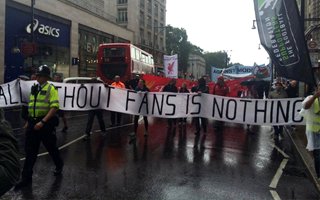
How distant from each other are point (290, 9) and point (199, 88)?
7.11 m

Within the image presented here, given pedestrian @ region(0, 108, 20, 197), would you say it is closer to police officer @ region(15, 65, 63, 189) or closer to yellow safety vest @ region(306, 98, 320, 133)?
police officer @ region(15, 65, 63, 189)

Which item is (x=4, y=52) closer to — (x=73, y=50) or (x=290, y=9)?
(x=73, y=50)

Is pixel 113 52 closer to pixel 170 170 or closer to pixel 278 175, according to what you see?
pixel 170 170

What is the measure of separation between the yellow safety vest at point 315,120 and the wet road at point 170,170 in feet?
3.13

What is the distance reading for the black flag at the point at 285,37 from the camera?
6.47 meters

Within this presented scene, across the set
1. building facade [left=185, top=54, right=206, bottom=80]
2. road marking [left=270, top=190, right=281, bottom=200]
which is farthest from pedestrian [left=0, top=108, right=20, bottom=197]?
building facade [left=185, top=54, right=206, bottom=80]

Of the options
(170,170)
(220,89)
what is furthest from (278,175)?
(220,89)

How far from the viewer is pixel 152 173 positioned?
689 centimetres

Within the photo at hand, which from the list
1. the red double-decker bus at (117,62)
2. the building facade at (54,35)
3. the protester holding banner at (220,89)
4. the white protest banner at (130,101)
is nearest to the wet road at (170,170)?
the white protest banner at (130,101)

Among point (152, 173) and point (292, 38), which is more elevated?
point (292, 38)

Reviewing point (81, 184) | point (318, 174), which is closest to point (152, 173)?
point (81, 184)

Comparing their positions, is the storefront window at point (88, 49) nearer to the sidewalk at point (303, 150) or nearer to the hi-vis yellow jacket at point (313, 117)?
the sidewalk at point (303, 150)

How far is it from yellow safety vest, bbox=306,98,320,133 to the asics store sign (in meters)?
24.0

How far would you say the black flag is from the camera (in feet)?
21.2
